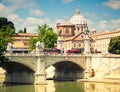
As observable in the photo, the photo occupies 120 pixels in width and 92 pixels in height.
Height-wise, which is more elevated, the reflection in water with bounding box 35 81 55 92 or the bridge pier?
the bridge pier

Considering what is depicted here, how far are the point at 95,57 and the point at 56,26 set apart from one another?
42.4 metres

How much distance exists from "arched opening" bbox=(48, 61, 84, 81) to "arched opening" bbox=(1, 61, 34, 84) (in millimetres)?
7649

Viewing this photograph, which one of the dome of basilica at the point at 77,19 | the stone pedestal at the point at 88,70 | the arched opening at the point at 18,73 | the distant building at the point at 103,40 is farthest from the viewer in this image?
the dome of basilica at the point at 77,19

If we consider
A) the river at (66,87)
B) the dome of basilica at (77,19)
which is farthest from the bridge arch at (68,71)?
the dome of basilica at (77,19)

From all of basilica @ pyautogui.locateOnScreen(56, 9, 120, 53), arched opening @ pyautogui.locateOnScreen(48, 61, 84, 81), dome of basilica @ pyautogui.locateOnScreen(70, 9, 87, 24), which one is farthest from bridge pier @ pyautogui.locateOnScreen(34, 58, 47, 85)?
dome of basilica @ pyautogui.locateOnScreen(70, 9, 87, 24)

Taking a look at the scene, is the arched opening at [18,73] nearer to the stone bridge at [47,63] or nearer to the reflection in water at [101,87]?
the stone bridge at [47,63]

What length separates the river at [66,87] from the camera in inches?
2005

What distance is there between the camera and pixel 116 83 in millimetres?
56344

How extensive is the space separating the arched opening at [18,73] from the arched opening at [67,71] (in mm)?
7649

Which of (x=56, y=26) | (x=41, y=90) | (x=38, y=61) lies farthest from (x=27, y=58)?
(x=56, y=26)

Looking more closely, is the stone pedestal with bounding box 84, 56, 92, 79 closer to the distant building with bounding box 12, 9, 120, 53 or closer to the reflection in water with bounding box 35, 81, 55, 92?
the reflection in water with bounding box 35, 81, 55, 92

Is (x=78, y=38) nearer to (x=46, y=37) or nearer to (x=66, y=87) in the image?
(x=46, y=37)

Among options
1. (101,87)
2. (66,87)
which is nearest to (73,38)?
(66,87)

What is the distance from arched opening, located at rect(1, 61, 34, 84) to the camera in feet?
186
